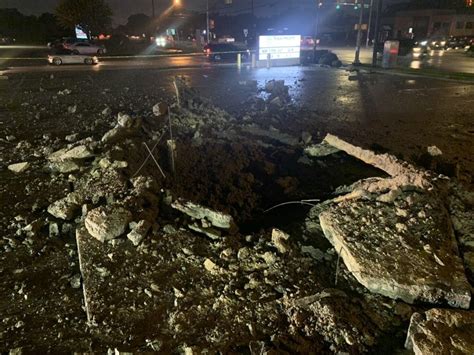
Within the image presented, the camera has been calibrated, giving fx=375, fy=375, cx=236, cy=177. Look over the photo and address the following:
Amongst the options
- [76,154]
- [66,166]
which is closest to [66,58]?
[76,154]


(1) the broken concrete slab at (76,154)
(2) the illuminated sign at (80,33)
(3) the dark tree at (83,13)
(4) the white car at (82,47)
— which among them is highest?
(3) the dark tree at (83,13)

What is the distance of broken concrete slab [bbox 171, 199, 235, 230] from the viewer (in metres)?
4.84

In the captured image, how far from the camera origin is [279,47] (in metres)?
28.1

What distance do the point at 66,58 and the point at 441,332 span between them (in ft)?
104

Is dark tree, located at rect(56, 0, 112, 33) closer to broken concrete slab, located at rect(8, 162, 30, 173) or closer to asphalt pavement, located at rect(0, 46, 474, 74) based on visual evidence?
asphalt pavement, located at rect(0, 46, 474, 74)

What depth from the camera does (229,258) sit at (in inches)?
164

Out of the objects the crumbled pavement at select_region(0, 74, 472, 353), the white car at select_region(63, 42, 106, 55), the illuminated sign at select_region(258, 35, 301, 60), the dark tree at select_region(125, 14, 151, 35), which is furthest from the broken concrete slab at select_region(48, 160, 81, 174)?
the dark tree at select_region(125, 14, 151, 35)

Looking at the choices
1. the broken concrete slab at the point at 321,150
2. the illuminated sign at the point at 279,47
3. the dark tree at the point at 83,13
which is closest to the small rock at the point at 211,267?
the broken concrete slab at the point at 321,150

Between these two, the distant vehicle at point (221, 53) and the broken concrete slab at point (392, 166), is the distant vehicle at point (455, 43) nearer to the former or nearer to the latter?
the distant vehicle at point (221, 53)

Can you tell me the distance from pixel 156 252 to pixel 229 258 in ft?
2.81

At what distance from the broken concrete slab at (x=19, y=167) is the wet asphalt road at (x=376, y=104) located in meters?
5.82

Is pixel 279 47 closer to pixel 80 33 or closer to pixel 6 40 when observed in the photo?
pixel 80 33

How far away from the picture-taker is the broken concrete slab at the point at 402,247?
11.6ft

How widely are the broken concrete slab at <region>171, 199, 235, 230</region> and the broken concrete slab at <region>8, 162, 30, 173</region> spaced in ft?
11.0
